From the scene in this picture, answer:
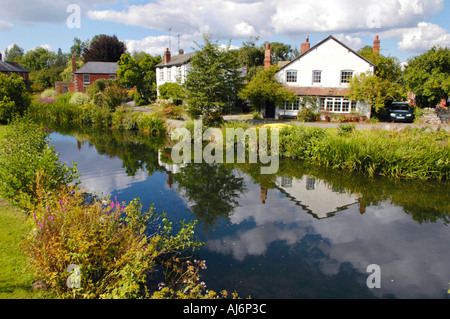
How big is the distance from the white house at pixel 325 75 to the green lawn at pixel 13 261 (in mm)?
26720

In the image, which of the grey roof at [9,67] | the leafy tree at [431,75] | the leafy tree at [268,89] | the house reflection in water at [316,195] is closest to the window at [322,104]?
the leafy tree at [268,89]

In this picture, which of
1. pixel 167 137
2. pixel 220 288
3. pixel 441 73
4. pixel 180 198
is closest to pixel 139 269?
pixel 220 288

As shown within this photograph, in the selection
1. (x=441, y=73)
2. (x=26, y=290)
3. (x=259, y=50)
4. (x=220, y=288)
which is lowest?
(x=220, y=288)

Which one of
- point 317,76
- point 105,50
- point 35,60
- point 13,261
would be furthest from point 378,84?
point 35,60

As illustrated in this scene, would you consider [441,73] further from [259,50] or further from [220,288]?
[259,50]

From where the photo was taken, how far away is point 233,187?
1421cm

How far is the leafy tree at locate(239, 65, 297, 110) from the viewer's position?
30828mm

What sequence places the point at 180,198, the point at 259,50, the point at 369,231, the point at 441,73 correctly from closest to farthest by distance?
1. the point at 369,231
2. the point at 180,198
3. the point at 441,73
4. the point at 259,50

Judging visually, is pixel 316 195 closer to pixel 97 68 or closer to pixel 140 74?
pixel 140 74

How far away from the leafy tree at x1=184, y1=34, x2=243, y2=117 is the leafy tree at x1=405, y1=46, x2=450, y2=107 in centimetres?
1560

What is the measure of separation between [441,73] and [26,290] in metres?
31.4

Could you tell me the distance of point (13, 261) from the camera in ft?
21.5

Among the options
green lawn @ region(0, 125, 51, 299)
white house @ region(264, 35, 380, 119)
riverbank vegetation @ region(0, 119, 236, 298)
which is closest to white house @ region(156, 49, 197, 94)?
white house @ region(264, 35, 380, 119)

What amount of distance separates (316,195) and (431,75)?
69.9ft
